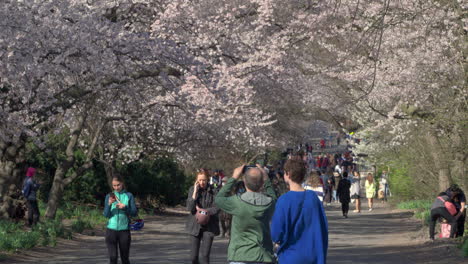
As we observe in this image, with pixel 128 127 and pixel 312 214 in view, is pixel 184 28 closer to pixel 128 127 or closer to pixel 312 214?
pixel 128 127

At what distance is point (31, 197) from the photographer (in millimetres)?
19500

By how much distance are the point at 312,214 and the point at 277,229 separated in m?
0.32

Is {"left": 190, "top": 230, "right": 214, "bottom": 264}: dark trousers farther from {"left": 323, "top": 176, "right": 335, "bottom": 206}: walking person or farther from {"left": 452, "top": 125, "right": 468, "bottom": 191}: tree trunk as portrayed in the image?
{"left": 323, "top": 176, "right": 335, "bottom": 206}: walking person

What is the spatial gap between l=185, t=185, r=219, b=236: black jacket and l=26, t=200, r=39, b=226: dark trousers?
888 cm

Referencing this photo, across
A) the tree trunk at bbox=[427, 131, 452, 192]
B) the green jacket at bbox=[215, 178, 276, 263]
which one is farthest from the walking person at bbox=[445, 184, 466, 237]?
the green jacket at bbox=[215, 178, 276, 263]

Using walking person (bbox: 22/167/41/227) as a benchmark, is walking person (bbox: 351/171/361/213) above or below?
above

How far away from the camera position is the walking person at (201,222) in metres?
11.2

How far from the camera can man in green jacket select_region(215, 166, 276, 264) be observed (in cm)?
770

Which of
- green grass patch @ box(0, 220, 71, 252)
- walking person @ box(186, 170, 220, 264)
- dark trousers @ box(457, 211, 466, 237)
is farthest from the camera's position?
dark trousers @ box(457, 211, 466, 237)

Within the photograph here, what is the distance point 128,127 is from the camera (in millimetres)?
25828

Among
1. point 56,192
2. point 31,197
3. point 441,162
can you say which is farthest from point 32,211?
point 441,162

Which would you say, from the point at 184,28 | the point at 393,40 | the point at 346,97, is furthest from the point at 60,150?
the point at 346,97

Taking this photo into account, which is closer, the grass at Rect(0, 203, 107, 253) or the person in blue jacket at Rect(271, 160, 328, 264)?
the person in blue jacket at Rect(271, 160, 328, 264)

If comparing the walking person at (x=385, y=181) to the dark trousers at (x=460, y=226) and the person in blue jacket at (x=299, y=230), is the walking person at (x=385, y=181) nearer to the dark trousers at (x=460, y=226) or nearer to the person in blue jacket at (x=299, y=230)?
the dark trousers at (x=460, y=226)
